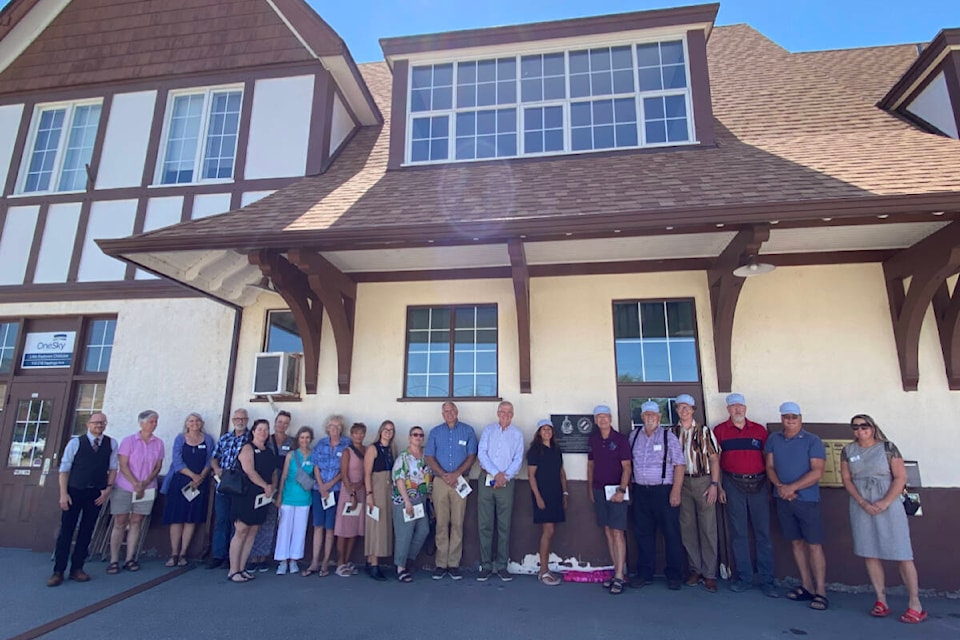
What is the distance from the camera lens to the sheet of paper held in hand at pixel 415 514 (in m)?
5.23

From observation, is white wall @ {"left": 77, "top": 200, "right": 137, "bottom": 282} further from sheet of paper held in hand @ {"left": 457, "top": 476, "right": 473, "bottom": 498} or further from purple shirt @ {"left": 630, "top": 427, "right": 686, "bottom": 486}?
purple shirt @ {"left": 630, "top": 427, "right": 686, "bottom": 486}

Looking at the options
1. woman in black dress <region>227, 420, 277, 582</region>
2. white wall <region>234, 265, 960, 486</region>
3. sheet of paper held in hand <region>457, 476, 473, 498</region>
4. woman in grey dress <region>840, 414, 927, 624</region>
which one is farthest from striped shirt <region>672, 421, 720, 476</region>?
woman in black dress <region>227, 420, 277, 582</region>

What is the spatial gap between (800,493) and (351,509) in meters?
4.39

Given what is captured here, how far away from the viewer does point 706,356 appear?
18.8 feet

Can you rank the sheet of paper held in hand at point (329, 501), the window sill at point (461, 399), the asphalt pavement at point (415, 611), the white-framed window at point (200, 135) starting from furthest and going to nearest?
1. the white-framed window at point (200, 135)
2. the window sill at point (461, 399)
3. the sheet of paper held in hand at point (329, 501)
4. the asphalt pavement at point (415, 611)

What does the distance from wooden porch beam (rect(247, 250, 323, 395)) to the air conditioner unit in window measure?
190mm

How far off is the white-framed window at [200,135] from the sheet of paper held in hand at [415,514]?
17.2ft

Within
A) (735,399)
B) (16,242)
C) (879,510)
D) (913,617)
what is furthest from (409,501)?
(16,242)

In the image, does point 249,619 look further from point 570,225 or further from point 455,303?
point 570,225

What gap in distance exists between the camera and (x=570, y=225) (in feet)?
15.5

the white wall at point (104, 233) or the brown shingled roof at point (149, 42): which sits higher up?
the brown shingled roof at point (149, 42)

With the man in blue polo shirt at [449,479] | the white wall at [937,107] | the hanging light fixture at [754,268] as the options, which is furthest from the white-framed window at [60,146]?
the white wall at [937,107]

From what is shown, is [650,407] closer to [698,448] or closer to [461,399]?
[698,448]

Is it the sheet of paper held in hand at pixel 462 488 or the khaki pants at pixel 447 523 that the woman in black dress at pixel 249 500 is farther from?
the sheet of paper held in hand at pixel 462 488
